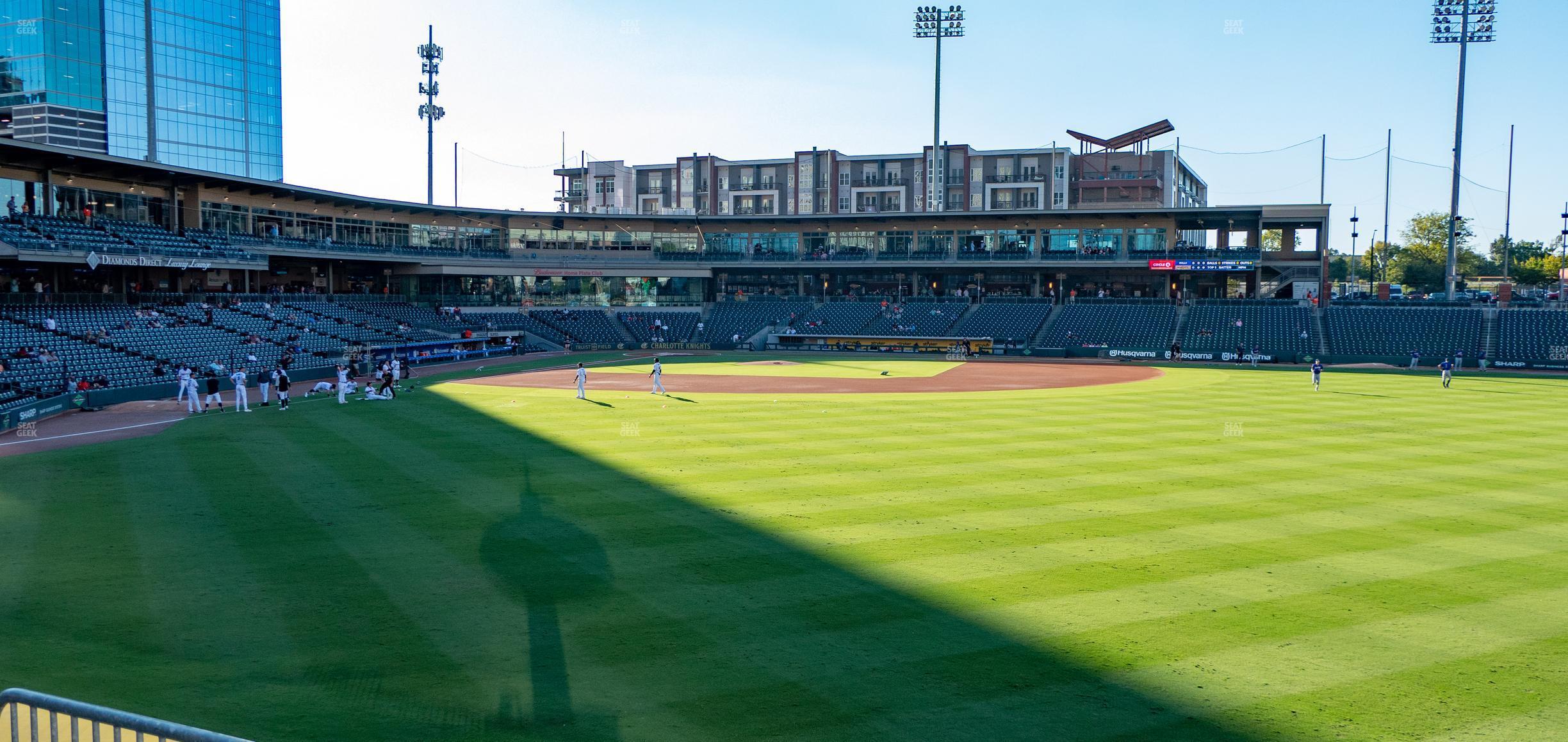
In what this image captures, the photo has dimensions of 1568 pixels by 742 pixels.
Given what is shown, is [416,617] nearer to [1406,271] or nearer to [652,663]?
[652,663]

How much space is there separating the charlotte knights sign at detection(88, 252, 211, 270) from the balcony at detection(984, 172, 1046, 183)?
79.7 metres

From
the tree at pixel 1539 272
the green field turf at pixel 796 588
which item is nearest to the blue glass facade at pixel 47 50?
the green field turf at pixel 796 588

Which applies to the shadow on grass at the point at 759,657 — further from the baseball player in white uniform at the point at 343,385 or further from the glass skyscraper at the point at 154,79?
the glass skyscraper at the point at 154,79

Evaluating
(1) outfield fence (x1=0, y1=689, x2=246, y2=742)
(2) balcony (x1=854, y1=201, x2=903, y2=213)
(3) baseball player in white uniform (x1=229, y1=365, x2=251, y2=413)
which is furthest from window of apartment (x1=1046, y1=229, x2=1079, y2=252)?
(1) outfield fence (x1=0, y1=689, x2=246, y2=742)

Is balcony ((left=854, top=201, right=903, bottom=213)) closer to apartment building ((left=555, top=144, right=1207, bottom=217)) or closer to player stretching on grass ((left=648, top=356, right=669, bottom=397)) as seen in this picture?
apartment building ((left=555, top=144, right=1207, bottom=217))

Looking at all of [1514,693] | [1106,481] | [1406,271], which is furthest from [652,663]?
[1406,271]

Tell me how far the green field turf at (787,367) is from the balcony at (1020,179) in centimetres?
4529

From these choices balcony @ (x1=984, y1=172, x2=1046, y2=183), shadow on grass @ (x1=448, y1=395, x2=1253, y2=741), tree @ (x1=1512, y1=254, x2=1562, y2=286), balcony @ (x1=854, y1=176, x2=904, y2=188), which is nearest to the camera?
shadow on grass @ (x1=448, y1=395, x2=1253, y2=741)

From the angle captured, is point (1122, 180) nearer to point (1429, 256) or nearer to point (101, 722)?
point (1429, 256)

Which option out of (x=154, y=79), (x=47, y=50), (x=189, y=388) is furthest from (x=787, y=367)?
(x=47, y=50)

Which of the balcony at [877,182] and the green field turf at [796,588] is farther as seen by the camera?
the balcony at [877,182]

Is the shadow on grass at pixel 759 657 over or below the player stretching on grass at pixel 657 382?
below

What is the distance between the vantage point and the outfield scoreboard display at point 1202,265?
74438mm

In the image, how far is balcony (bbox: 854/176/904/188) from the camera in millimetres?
107250
